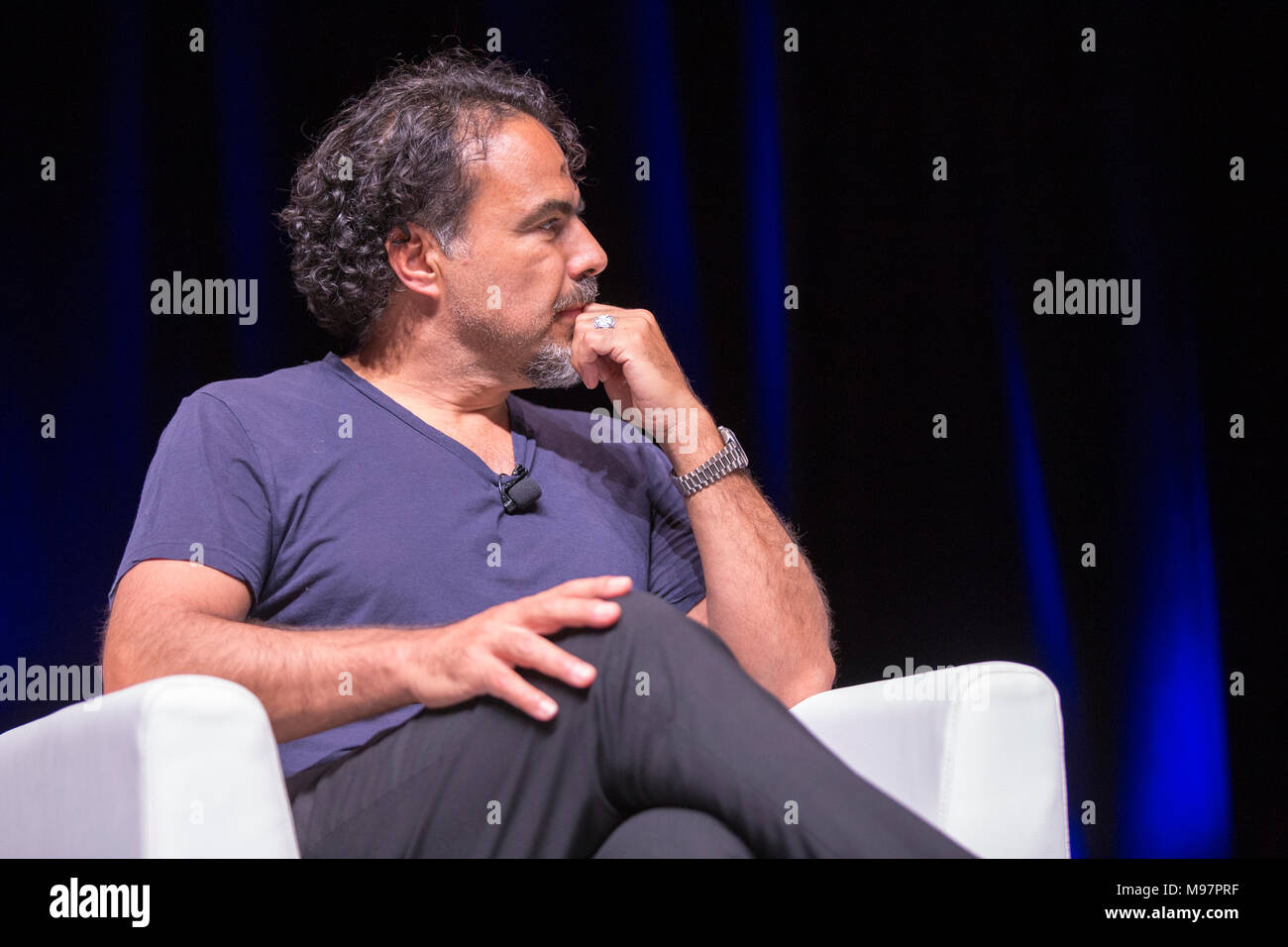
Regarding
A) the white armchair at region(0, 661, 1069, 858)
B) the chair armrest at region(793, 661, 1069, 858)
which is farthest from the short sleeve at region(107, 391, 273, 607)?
the chair armrest at region(793, 661, 1069, 858)

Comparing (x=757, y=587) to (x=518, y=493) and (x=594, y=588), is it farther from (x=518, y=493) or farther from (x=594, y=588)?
(x=594, y=588)

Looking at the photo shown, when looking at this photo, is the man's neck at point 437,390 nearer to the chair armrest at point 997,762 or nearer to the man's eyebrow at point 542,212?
the man's eyebrow at point 542,212

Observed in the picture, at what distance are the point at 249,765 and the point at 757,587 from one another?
698mm

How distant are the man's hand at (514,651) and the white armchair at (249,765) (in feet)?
0.48

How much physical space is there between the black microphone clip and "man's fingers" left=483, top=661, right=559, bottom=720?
0.50 meters

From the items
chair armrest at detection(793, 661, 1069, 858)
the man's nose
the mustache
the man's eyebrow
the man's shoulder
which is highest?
the man's eyebrow

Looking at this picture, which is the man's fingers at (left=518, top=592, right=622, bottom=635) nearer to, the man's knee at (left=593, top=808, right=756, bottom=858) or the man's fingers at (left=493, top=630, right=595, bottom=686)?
the man's fingers at (left=493, top=630, right=595, bottom=686)

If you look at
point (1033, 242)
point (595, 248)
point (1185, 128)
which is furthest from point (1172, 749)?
point (595, 248)

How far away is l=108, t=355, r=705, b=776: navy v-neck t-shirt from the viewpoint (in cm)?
126

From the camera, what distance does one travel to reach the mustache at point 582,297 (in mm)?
1542

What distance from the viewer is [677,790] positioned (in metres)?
0.93
